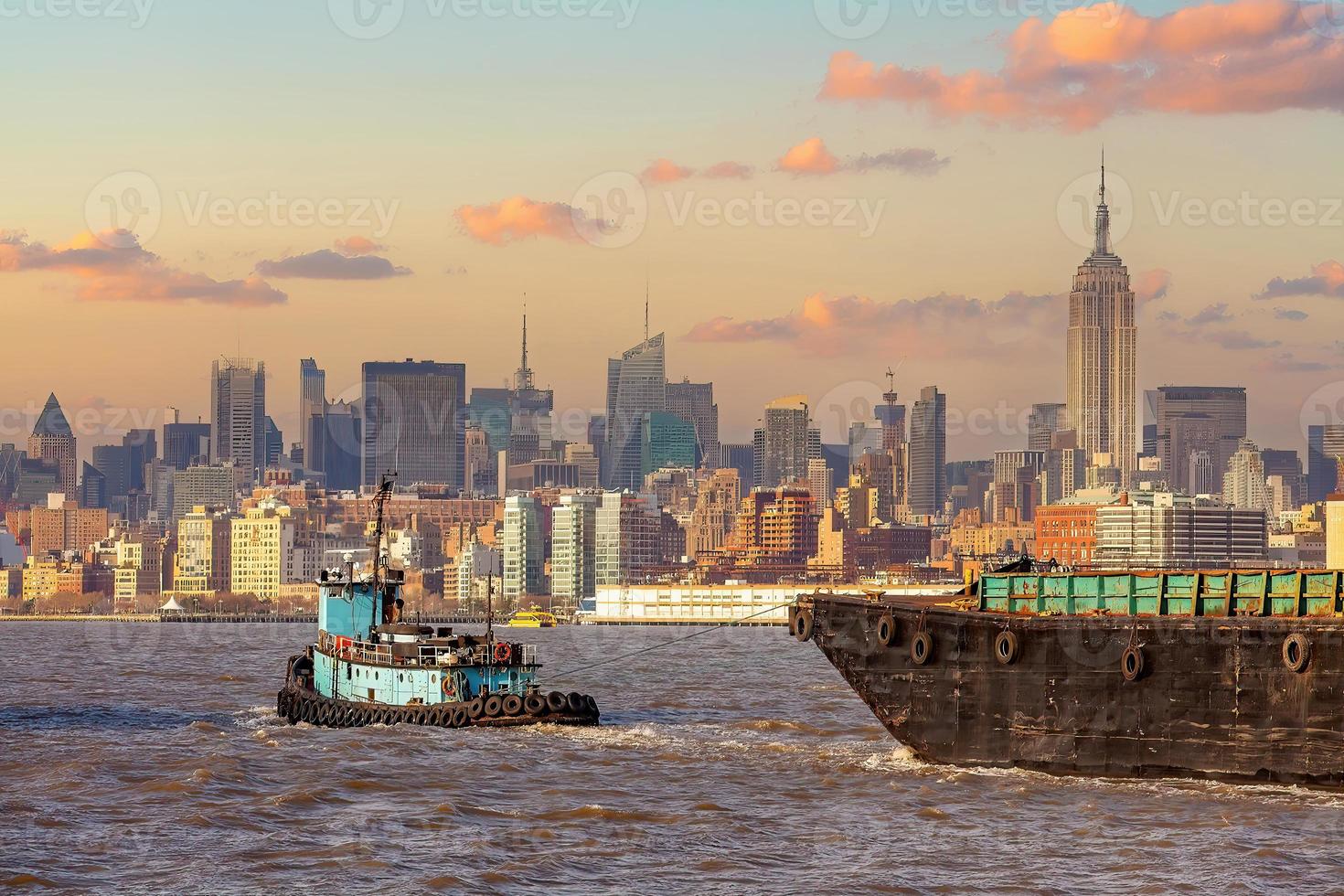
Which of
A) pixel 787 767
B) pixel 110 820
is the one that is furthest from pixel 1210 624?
pixel 110 820

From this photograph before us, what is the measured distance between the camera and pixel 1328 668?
44250 mm

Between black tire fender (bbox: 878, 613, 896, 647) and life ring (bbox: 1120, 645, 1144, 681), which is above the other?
black tire fender (bbox: 878, 613, 896, 647)

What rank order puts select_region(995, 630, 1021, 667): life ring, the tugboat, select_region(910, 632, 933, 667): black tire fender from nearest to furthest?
1. select_region(995, 630, 1021, 667): life ring
2. select_region(910, 632, 933, 667): black tire fender
3. the tugboat

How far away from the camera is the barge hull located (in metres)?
44.9

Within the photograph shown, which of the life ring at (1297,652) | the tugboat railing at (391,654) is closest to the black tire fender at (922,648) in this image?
the life ring at (1297,652)

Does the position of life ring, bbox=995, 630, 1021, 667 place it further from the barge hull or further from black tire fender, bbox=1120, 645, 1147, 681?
black tire fender, bbox=1120, 645, 1147, 681

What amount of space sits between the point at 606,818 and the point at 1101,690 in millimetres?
12610

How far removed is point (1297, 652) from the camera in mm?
44656

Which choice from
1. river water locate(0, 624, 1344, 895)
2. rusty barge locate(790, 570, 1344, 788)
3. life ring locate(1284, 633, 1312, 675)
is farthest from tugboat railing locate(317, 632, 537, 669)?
life ring locate(1284, 633, 1312, 675)

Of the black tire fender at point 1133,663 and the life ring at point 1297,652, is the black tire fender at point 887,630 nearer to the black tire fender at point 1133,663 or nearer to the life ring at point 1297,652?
the black tire fender at point 1133,663

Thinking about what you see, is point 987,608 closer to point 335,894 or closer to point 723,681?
point 335,894

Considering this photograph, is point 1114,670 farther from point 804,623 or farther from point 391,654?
point 391,654

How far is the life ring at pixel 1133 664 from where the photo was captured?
47469 millimetres

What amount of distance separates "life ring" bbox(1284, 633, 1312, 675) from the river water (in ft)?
9.44
